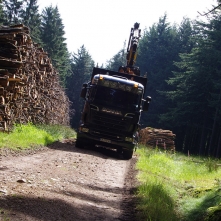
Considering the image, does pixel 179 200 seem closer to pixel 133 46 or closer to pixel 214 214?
pixel 214 214

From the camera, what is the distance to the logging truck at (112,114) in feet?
42.5

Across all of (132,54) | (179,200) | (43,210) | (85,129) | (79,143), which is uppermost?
(132,54)

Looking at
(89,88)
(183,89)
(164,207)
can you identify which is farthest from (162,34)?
(164,207)

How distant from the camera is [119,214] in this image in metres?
5.07

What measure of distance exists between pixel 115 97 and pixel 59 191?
8.03m

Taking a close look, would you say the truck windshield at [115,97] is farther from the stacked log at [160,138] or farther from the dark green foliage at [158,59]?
the dark green foliage at [158,59]

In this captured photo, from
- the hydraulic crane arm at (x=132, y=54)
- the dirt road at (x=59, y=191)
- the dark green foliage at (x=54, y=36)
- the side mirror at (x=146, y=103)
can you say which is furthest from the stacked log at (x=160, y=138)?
the dark green foliage at (x=54, y=36)

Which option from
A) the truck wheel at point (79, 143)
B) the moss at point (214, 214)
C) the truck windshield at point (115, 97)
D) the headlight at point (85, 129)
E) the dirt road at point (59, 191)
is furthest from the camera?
the truck wheel at point (79, 143)

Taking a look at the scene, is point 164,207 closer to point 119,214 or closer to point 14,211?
point 119,214

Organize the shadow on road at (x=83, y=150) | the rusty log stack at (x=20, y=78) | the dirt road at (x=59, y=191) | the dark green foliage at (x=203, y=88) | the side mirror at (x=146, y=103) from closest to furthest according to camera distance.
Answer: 1. the dirt road at (x=59, y=191)
2. the rusty log stack at (x=20, y=78)
3. the shadow on road at (x=83, y=150)
4. the side mirror at (x=146, y=103)
5. the dark green foliage at (x=203, y=88)

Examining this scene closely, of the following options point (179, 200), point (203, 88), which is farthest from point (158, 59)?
point (179, 200)

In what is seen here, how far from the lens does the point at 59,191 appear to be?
18.1ft

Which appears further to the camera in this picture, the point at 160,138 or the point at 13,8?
the point at 13,8

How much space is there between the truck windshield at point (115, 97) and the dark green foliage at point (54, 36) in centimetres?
3127
